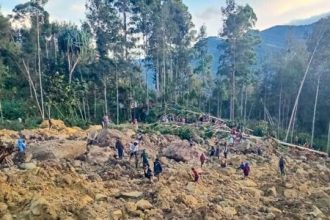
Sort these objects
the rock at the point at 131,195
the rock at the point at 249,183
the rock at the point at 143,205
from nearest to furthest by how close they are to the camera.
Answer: the rock at the point at 143,205 → the rock at the point at 131,195 → the rock at the point at 249,183

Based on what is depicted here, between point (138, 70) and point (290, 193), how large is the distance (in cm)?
3134

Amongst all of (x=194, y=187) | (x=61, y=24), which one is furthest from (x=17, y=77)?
(x=194, y=187)

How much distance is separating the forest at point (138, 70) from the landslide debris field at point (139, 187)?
1472 centimetres

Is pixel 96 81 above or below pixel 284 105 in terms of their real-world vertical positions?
above

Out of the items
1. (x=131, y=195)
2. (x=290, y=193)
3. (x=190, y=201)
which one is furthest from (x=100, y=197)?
(x=290, y=193)

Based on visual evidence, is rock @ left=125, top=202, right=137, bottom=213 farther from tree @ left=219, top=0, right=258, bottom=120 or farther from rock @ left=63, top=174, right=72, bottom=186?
tree @ left=219, top=0, right=258, bottom=120

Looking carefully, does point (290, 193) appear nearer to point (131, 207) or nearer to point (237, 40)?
point (131, 207)

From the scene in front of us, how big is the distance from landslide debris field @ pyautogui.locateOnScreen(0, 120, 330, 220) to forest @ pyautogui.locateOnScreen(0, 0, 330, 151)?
1472 cm

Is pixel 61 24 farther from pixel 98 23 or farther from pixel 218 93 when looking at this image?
pixel 218 93

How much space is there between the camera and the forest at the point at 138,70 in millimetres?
41906

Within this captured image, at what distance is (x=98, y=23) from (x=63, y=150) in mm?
26853

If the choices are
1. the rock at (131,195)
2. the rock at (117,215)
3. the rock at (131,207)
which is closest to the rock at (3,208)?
the rock at (117,215)

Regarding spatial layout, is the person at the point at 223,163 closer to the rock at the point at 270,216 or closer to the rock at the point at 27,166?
the rock at the point at 270,216

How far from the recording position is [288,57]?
5372 centimetres
